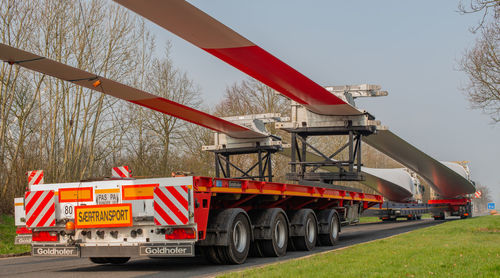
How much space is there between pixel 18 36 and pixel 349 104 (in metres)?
11.2

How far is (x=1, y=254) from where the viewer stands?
1560 centimetres

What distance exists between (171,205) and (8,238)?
10.6 metres

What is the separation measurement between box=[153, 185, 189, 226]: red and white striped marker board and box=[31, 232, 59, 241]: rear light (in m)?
2.20

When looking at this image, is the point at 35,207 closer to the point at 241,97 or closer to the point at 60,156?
the point at 60,156

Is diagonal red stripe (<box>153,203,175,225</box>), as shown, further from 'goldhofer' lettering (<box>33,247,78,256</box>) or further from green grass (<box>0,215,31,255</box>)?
green grass (<box>0,215,31,255</box>)

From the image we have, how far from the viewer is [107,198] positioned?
10445mm

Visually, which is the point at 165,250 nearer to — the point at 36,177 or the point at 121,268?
the point at 121,268

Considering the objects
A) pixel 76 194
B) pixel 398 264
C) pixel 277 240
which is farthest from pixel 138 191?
pixel 398 264

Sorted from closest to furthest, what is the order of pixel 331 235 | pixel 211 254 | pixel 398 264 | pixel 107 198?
pixel 398 264, pixel 107 198, pixel 211 254, pixel 331 235

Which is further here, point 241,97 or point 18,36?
point 241,97

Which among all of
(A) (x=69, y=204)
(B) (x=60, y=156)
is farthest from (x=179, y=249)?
(B) (x=60, y=156)

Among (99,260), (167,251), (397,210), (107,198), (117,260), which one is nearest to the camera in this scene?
(167,251)

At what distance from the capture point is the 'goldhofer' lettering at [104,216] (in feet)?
33.3

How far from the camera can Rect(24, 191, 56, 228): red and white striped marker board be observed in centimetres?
1072
